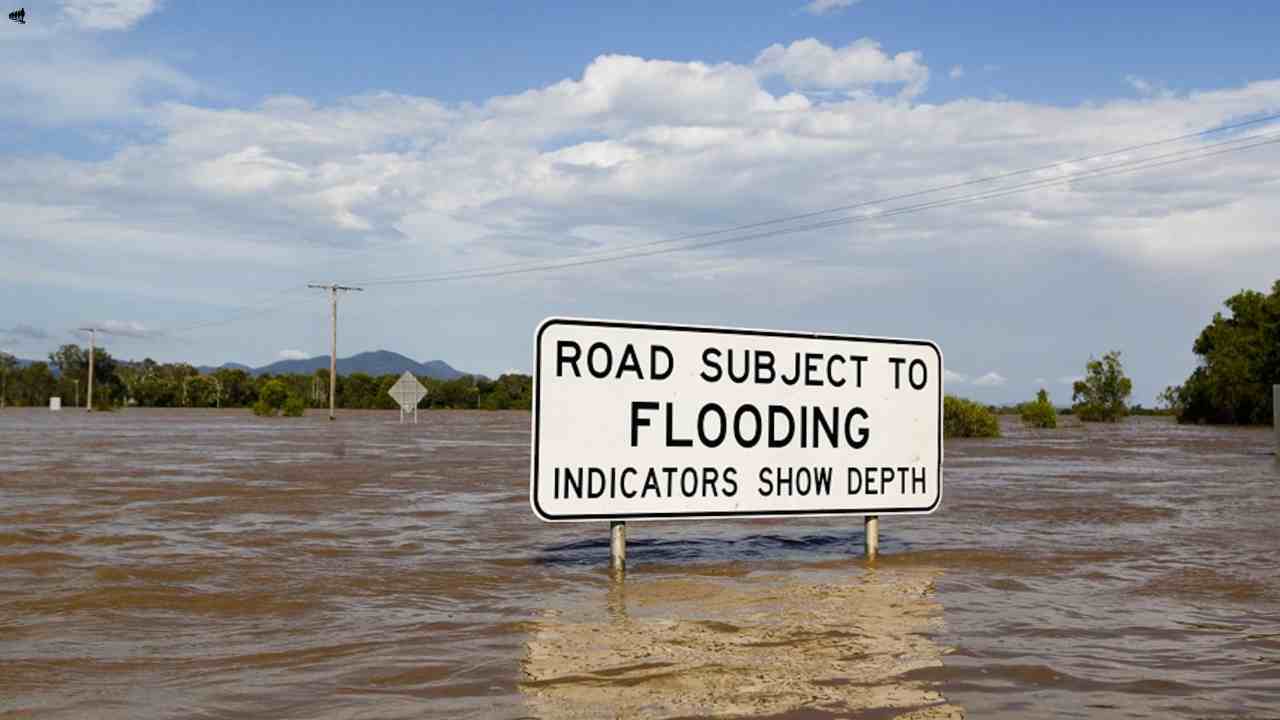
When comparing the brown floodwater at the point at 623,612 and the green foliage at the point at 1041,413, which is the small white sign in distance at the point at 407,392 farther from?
the brown floodwater at the point at 623,612

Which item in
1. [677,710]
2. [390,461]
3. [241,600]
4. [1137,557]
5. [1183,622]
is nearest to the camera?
[677,710]

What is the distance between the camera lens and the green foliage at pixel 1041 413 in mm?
52281

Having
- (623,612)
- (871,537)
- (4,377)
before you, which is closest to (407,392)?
(871,537)

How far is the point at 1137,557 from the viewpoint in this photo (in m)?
9.42

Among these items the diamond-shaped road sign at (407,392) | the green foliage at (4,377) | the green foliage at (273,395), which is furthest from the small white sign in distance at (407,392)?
the green foliage at (4,377)

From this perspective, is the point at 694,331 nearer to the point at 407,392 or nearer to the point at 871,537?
the point at 871,537

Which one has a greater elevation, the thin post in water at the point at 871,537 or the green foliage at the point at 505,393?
the green foliage at the point at 505,393

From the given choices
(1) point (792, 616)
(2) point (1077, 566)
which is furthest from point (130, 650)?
(2) point (1077, 566)

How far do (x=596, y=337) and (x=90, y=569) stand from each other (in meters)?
4.19

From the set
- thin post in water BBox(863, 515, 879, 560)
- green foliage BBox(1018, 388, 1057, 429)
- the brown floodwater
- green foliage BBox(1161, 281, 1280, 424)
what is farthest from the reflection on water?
green foliage BBox(1161, 281, 1280, 424)

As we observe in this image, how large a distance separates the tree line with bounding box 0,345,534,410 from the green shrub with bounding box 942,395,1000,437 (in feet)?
202

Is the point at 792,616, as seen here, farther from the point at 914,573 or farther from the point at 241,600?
the point at 241,600

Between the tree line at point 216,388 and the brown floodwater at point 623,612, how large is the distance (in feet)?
285

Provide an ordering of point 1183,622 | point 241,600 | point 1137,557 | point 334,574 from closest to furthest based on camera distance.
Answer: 1. point 1183,622
2. point 241,600
3. point 334,574
4. point 1137,557
